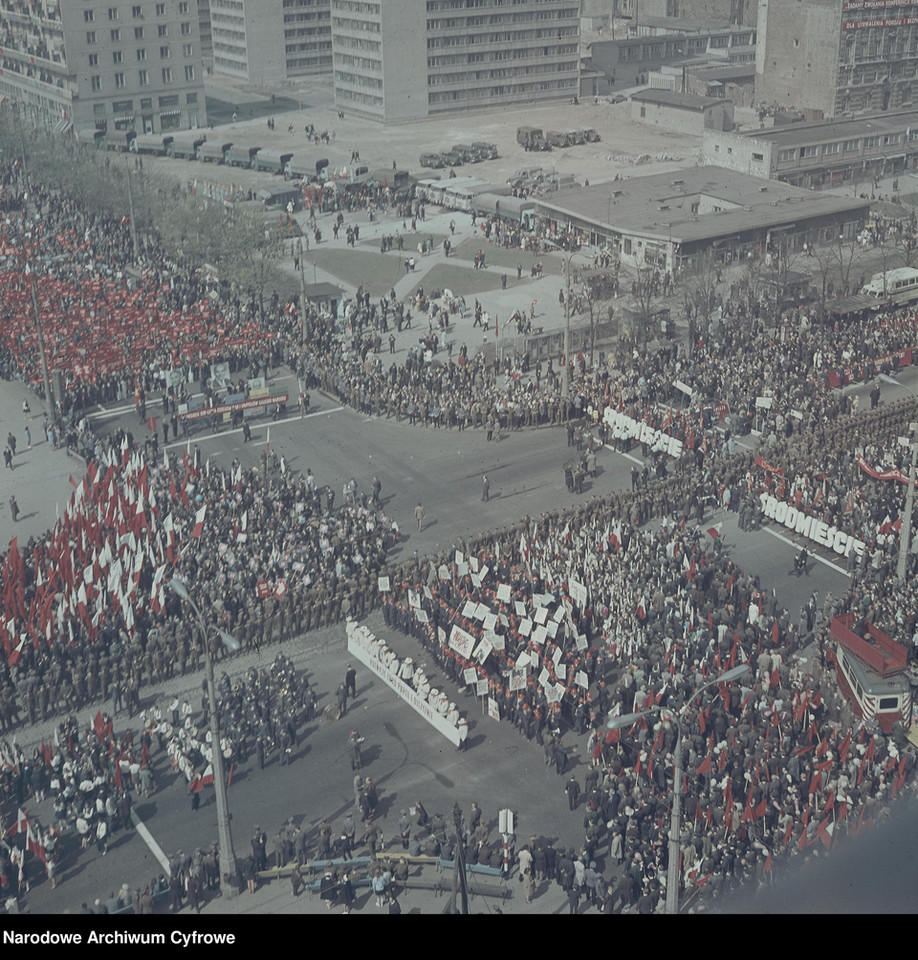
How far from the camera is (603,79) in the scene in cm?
13062

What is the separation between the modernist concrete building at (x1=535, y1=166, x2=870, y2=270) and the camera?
71938 mm

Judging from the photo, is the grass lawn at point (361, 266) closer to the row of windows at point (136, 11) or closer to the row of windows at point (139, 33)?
the row of windows at point (139, 33)

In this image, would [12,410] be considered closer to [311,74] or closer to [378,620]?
[378,620]

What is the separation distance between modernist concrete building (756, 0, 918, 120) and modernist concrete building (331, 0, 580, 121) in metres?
21.5

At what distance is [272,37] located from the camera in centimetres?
14300

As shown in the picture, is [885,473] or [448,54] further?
[448,54]

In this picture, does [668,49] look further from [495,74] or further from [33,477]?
[33,477]

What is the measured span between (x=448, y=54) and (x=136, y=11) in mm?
28409

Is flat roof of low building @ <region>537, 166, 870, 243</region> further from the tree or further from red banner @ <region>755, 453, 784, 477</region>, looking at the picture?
red banner @ <region>755, 453, 784, 477</region>

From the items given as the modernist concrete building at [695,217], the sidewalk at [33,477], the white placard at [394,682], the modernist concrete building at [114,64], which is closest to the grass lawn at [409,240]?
the modernist concrete building at [695,217]

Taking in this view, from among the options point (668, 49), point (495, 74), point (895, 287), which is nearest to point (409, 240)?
point (895, 287)

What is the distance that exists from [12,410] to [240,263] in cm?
1765

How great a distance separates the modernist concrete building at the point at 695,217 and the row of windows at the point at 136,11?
5173 cm
